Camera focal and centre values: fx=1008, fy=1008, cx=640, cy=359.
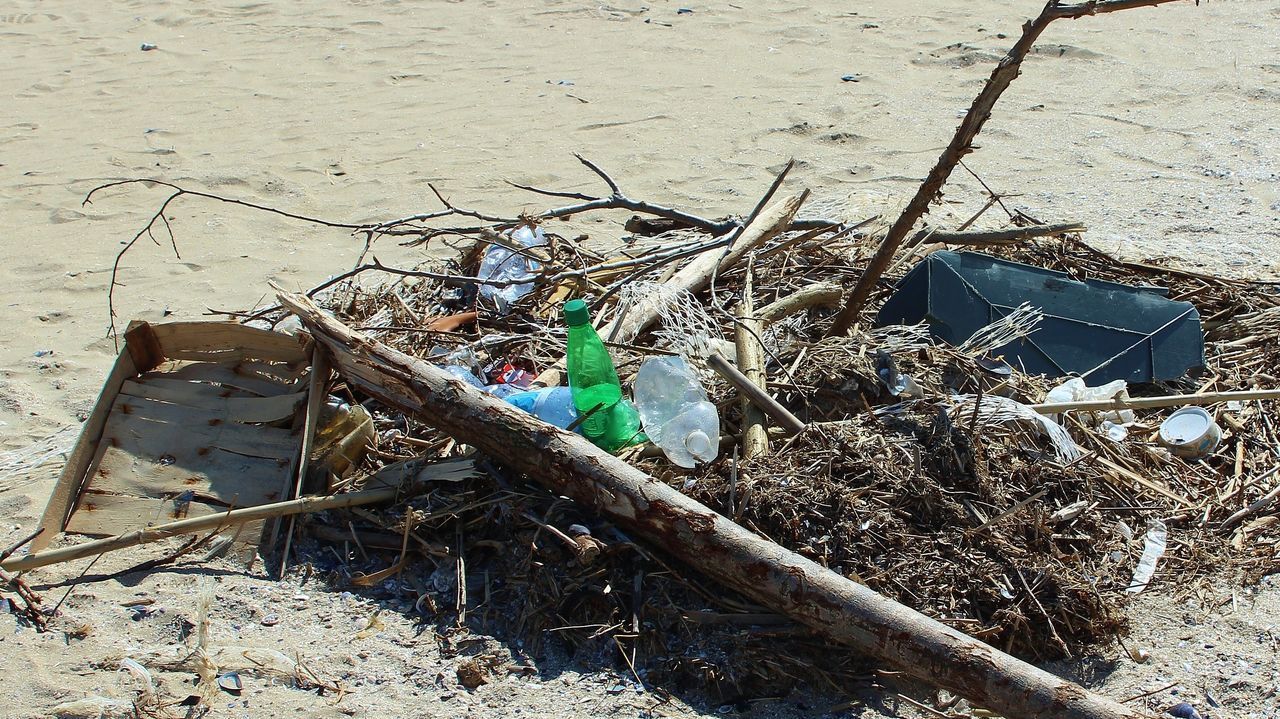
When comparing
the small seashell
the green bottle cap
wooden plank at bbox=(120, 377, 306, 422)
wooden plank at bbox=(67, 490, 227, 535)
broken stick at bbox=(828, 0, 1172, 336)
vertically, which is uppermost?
broken stick at bbox=(828, 0, 1172, 336)

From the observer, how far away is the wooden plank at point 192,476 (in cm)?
270

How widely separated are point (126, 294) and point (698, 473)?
9.60 ft

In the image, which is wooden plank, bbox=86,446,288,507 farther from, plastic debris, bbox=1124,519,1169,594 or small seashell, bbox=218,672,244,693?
plastic debris, bbox=1124,519,1169,594

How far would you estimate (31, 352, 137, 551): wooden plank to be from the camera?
8.47ft

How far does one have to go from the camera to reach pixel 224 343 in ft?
9.39

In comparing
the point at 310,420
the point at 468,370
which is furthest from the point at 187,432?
the point at 468,370

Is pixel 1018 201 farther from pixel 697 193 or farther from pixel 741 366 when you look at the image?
pixel 741 366

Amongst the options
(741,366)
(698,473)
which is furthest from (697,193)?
(698,473)

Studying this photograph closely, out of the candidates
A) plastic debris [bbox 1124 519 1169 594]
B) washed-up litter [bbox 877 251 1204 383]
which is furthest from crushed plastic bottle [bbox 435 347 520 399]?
plastic debris [bbox 1124 519 1169 594]

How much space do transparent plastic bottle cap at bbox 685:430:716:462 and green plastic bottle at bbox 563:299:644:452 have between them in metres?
0.21

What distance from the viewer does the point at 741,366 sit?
2869 mm

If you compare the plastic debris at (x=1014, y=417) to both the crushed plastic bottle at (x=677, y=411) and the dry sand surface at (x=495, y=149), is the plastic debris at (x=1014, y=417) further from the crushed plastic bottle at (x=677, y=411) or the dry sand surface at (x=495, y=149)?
the crushed plastic bottle at (x=677, y=411)

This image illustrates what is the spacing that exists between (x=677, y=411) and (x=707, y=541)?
567 mm

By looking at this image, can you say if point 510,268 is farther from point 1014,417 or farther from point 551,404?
point 1014,417
